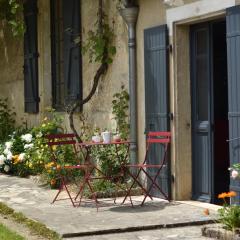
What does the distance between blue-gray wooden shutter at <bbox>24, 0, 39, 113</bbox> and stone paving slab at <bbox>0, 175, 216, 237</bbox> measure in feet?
12.4

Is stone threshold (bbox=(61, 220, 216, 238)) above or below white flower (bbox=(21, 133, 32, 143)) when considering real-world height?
below

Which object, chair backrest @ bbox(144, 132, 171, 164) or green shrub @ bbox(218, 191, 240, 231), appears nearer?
green shrub @ bbox(218, 191, 240, 231)

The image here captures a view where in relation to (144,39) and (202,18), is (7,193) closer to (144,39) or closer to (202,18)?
(144,39)

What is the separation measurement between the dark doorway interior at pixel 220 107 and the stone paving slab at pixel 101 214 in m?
0.71

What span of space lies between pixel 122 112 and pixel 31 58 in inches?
148

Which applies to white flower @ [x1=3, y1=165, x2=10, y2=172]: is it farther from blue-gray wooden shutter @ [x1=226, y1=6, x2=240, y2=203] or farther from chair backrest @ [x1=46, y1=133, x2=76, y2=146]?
blue-gray wooden shutter @ [x1=226, y1=6, x2=240, y2=203]

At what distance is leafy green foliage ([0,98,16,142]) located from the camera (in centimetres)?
1326

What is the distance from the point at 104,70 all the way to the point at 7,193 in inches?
89.6

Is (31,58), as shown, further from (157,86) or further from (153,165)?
(153,165)

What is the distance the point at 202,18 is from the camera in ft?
25.3

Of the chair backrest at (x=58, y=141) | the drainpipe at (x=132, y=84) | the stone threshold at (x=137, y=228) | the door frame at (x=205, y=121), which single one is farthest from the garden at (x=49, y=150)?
the stone threshold at (x=137, y=228)

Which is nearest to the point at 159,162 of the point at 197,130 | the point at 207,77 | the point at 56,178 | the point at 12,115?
the point at 197,130

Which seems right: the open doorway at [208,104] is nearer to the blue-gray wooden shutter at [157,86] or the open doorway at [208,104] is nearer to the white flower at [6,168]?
the blue-gray wooden shutter at [157,86]

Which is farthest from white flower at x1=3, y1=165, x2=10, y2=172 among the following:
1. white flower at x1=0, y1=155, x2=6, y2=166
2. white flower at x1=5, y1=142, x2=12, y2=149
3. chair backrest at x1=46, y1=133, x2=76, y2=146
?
chair backrest at x1=46, y1=133, x2=76, y2=146
